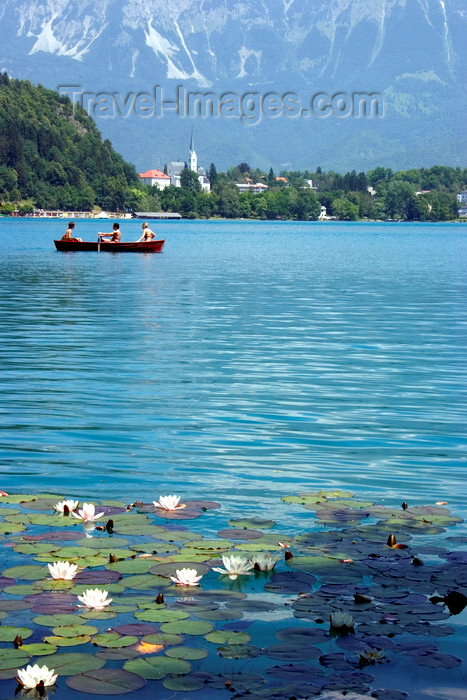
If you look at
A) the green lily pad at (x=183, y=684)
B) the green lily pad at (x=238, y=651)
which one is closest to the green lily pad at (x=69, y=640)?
the green lily pad at (x=183, y=684)

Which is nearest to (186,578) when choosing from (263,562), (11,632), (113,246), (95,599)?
(263,562)

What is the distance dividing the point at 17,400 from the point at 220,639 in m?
10.3

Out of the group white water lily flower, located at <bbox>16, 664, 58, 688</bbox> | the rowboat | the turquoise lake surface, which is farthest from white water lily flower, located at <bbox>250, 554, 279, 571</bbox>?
the rowboat

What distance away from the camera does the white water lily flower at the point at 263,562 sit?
26.0 feet

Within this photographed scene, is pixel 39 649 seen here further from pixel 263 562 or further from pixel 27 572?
pixel 263 562

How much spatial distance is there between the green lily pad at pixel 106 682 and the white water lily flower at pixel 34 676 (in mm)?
178

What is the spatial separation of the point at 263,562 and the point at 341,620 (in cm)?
133

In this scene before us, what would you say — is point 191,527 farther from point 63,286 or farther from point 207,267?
point 207,267

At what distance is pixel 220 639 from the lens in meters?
6.60

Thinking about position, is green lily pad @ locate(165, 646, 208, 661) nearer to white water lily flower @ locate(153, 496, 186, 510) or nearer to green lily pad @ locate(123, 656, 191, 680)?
green lily pad @ locate(123, 656, 191, 680)

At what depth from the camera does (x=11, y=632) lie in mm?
6547

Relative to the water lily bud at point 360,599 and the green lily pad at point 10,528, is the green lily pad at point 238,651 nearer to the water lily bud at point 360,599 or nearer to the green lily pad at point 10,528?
the water lily bud at point 360,599

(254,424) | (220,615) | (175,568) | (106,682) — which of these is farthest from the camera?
(254,424)

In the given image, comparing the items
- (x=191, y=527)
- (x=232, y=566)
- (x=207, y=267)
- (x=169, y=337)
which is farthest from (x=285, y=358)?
(x=207, y=267)
